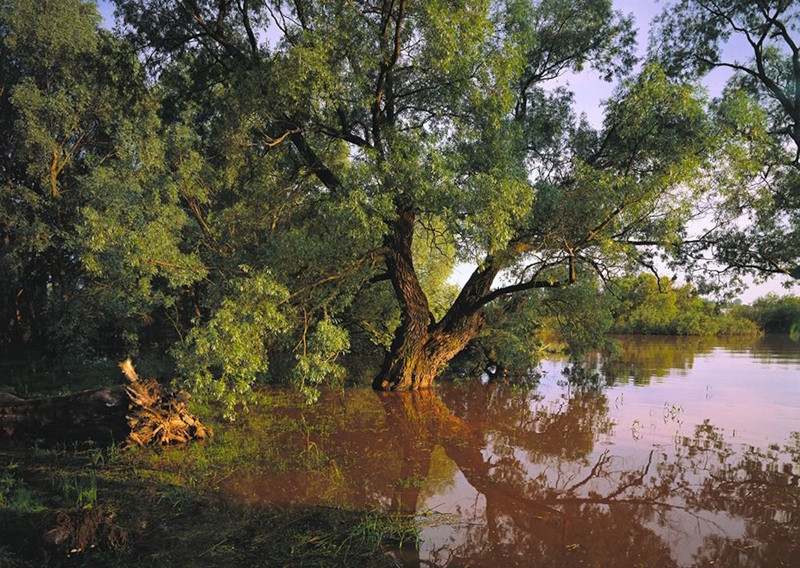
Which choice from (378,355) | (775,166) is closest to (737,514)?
(775,166)

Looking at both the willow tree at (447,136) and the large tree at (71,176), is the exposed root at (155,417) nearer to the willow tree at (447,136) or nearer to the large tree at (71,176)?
the willow tree at (447,136)

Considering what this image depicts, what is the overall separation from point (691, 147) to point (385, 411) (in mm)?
9094

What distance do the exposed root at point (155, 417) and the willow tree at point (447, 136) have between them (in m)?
3.93

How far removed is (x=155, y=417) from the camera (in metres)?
8.62

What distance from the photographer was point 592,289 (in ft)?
49.5

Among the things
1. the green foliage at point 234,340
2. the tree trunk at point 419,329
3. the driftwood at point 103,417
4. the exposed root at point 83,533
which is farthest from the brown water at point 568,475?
the driftwood at point 103,417

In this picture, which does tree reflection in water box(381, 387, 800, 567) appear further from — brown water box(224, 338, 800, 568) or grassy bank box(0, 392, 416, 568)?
grassy bank box(0, 392, 416, 568)

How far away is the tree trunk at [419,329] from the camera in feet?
46.9

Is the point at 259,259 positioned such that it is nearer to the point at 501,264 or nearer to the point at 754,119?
the point at 501,264

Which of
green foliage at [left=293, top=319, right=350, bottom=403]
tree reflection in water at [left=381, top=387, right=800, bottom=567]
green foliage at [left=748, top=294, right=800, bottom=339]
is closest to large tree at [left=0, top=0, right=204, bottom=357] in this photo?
green foliage at [left=293, top=319, right=350, bottom=403]

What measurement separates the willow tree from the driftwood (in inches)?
167

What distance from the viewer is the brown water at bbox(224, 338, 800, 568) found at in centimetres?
528

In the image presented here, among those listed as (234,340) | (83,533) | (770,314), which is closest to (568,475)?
(83,533)

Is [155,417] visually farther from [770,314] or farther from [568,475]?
[770,314]
